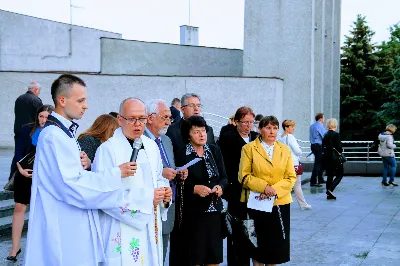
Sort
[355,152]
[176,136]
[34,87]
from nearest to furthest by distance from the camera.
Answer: [176,136]
[34,87]
[355,152]

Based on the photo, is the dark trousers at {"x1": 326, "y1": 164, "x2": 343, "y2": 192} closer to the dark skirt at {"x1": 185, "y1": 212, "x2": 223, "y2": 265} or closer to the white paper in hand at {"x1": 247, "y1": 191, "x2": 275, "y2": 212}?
the white paper in hand at {"x1": 247, "y1": 191, "x2": 275, "y2": 212}

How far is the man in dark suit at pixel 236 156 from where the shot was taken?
20.6 feet

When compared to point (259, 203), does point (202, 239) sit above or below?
below

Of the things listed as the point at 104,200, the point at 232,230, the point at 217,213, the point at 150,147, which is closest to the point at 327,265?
A: the point at 232,230

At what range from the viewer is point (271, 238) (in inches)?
234

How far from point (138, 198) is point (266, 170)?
242 centimetres

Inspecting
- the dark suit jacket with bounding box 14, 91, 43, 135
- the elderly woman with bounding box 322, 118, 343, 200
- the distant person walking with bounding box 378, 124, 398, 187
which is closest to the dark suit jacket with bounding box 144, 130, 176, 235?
the dark suit jacket with bounding box 14, 91, 43, 135

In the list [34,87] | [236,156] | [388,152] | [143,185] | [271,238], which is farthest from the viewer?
[388,152]

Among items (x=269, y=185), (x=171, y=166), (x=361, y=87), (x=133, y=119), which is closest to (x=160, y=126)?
(x=171, y=166)

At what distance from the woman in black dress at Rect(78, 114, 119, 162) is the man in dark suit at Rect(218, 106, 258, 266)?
5.27 ft

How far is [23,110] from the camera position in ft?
31.8

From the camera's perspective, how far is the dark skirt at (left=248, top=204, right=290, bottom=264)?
19.4 ft

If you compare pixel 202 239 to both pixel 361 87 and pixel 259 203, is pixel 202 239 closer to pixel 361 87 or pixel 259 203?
pixel 259 203

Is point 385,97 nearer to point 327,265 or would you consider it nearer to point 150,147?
point 327,265
